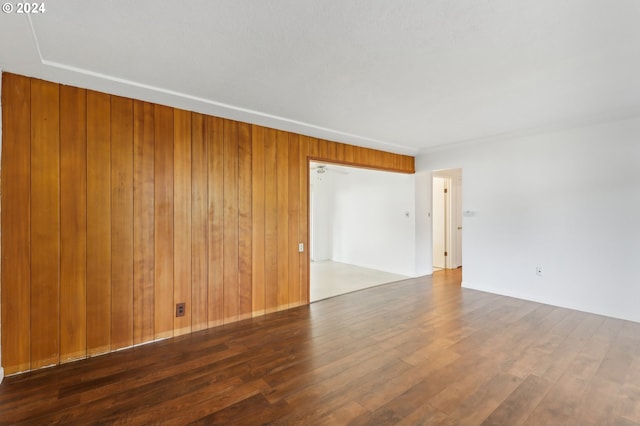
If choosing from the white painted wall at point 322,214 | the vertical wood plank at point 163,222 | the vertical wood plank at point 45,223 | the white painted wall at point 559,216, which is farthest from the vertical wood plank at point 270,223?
the white painted wall at point 322,214

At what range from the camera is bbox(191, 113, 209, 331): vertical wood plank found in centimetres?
324

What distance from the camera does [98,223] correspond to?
2.72 m

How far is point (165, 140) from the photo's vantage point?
308cm

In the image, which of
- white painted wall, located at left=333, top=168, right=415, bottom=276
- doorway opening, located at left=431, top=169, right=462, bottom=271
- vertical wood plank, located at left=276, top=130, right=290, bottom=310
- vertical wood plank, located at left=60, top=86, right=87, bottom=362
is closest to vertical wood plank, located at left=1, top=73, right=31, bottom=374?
vertical wood plank, located at left=60, top=86, right=87, bottom=362

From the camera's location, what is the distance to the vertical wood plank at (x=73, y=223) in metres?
2.56

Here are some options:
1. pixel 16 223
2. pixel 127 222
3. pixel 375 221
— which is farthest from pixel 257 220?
pixel 375 221

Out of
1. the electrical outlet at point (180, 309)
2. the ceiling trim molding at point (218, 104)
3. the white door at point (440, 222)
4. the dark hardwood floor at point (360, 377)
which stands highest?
the ceiling trim molding at point (218, 104)

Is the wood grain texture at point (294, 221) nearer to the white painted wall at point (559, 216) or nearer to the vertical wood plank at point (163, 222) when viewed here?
the vertical wood plank at point (163, 222)

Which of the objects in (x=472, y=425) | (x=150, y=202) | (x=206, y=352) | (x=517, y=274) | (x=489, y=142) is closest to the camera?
(x=472, y=425)

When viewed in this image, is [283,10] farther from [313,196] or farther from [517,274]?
[313,196]

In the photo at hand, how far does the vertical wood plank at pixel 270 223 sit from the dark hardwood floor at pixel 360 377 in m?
0.44

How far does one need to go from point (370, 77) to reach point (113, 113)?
96.2 inches

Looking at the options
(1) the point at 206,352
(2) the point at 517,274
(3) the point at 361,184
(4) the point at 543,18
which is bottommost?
(1) the point at 206,352

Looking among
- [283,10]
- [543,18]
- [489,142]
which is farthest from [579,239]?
[283,10]
